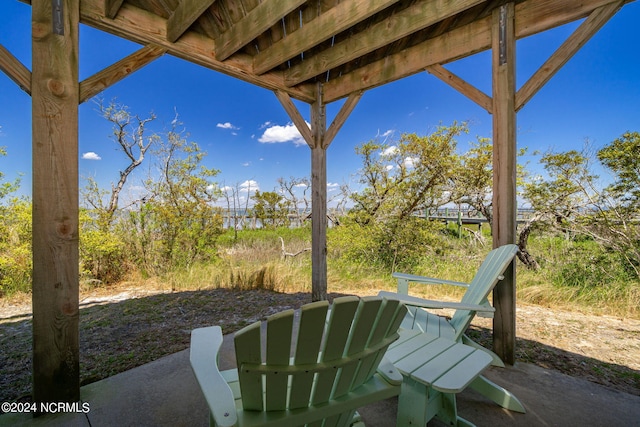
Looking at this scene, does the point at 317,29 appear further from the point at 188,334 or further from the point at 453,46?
the point at 188,334

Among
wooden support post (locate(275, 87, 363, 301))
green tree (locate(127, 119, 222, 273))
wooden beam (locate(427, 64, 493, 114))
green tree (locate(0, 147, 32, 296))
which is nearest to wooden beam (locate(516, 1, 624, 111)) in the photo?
wooden beam (locate(427, 64, 493, 114))

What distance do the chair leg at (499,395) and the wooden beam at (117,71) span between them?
8.49ft

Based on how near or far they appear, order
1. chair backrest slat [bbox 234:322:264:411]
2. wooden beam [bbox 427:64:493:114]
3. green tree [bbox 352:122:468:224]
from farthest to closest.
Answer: green tree [bbox 352:122:468:224] → wooden beam [bbox 427:64:493:114] → chair backrest slat [bbox 234:322:264:411]

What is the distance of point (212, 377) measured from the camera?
0.79m

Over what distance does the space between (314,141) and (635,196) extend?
3.82 metres

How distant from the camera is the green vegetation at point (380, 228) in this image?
10.8 ft

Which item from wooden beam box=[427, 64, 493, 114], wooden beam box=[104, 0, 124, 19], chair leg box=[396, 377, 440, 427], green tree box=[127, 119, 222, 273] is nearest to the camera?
chair leg box=[396, 377, 440, 427]

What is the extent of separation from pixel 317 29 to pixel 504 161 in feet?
5.40

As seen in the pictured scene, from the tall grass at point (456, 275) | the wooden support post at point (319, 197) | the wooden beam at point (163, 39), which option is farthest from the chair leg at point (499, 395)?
the wooden beam at point (163, 39)

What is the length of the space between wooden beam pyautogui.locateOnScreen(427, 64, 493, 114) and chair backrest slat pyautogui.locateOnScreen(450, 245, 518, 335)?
1.00m

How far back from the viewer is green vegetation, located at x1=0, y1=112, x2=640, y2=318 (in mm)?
3287

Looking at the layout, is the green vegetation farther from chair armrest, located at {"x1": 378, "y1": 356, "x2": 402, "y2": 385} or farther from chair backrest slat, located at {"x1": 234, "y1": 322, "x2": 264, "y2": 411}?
chair backrest slat, located at {"x1": 234, "y1": 322, "x2": 264, "y2": 411}

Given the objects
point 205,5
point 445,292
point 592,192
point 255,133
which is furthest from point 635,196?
point 255,133

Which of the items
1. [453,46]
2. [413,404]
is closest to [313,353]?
[413,404]
